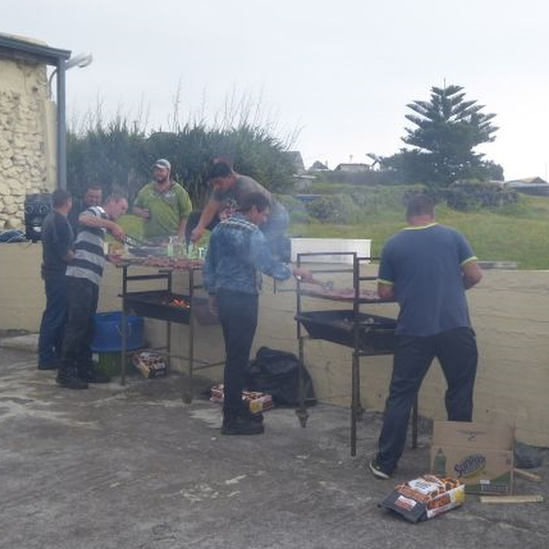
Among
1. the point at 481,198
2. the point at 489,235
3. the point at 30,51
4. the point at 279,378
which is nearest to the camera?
the point at 279,378

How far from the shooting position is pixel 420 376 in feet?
16.6

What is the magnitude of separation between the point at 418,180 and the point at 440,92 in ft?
17.3

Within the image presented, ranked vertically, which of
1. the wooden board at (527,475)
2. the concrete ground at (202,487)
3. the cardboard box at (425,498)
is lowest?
the concrete ground at (202,487)

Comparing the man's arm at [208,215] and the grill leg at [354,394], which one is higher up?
the man's arm at [208,215]

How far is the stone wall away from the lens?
45.9ft

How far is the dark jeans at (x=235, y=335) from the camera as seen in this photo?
233 inches

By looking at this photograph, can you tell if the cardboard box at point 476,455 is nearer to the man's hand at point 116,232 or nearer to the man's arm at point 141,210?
the man's hand at point 116,232

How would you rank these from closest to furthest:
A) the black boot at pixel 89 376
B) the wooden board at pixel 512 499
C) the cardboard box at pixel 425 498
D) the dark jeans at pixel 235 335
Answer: the cardboard box at pixel 425 498, the wooden board at pixel 512 499, the dark jeans at pixel 235 335, the black boot at pixel 89 376

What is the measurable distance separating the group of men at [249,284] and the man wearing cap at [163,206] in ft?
0.04

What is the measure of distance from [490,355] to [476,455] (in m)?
1.17

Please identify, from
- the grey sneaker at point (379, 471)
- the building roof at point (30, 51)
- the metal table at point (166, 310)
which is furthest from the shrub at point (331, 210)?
the grey sneaker at point (379, 471)

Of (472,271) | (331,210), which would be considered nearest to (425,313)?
(472,271)

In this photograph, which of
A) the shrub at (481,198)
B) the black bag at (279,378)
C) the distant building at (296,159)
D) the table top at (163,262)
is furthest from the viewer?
the shrub at (481,198)

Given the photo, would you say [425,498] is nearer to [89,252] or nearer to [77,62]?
[89,252]
